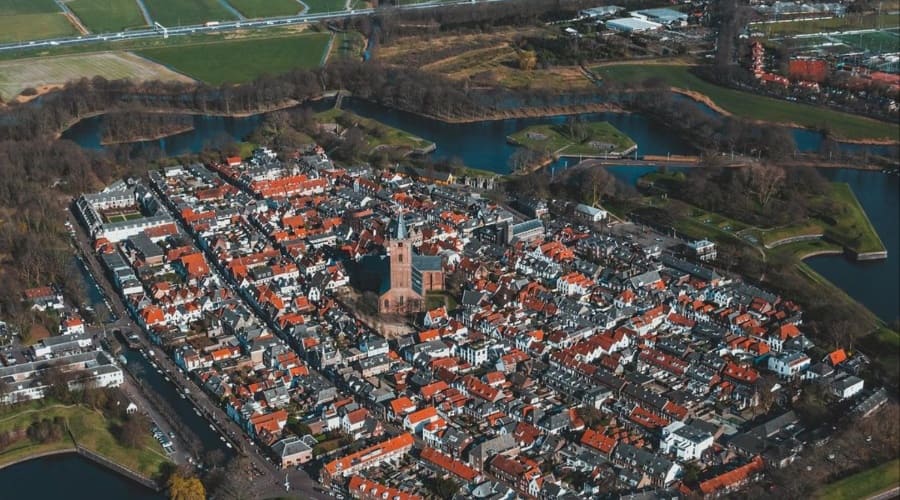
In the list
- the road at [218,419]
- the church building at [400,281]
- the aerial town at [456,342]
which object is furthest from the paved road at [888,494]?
the church building at [400,281]

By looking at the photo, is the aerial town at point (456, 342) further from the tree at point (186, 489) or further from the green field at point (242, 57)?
the green field at point (242, 57)

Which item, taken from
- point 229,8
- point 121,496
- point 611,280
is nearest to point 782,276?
point 611,280

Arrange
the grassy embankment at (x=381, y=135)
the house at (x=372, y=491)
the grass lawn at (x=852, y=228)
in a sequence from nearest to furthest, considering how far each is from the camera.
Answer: the house at (x=372, y=491), the grass lawn at (x=852, y=228), the grassy embankment at (x=381, y=135)

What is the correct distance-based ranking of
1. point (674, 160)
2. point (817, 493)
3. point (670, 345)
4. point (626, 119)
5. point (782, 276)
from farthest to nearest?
point (626, 119) < point (674, 160) < point (782, 276) < point (670, 345) < point (817, 493)

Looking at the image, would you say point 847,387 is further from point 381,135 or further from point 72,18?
point 72,18

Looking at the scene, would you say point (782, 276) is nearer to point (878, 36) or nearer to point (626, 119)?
point (626, 119)

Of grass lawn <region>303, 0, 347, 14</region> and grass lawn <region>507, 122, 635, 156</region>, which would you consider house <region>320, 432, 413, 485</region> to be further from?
grass lawn <region>303, 0, 347, 14</region>
